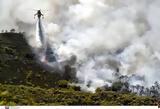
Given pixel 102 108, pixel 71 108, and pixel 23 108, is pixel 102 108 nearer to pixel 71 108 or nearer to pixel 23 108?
pixel 71 108

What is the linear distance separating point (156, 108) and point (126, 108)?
4.84 metres

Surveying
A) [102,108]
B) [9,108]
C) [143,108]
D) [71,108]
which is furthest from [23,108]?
[143,108]

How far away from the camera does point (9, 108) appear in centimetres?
6681

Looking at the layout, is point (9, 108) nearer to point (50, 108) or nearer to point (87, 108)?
point (50, 108)

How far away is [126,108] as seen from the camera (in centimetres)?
6912

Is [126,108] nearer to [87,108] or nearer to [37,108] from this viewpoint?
[87,108]

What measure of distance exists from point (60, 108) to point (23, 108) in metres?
5.27

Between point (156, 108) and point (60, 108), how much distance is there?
1446 cm

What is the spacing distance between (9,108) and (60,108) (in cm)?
724

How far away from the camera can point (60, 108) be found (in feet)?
223

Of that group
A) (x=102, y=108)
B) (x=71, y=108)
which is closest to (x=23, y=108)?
(x=71, y=108)

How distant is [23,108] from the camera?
67.1 meters

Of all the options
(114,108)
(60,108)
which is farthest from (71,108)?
(114,108)

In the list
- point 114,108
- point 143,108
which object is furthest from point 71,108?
point 143,108
